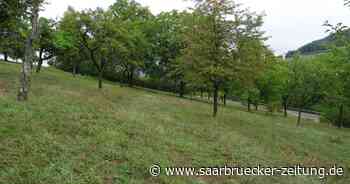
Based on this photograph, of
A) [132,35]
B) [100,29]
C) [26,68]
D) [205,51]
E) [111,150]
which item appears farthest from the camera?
[132,35]

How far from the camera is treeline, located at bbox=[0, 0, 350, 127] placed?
48.6 ft

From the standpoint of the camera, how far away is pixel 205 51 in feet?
48.9

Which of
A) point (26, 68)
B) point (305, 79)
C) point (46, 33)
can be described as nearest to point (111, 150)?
point (26, 68)

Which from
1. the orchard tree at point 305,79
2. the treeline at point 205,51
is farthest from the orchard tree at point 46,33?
the orchard tree at point 305,79

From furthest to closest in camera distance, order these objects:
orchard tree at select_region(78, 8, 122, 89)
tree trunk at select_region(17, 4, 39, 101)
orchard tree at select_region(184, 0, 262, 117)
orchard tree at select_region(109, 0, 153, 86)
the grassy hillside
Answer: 1. orchard tree at select_region(109, 0, 153, 86)
2. orchard tree at select_region(78, 8, 122, 89)
3. orchard tree at select_region(184, 0, 262, 117)
4. tree trunk at select_region(17, 4, 39, 101)
5. the grassy hillside

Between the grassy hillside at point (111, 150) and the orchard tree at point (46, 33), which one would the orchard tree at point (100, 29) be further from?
the grassy hillside at point (111, 150)

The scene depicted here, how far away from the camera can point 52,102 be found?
1127 cm

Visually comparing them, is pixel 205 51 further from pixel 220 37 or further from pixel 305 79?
pixel 305 79

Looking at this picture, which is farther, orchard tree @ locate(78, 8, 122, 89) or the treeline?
orchard tree @ locate(78, 8, 122, 89)

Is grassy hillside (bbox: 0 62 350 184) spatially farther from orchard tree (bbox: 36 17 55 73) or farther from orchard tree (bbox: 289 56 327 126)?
orchard tree (bbox: 36 17 55 73)

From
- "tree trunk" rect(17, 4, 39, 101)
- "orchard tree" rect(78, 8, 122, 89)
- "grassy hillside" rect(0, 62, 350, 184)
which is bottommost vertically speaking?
"grassy hillside" rect(0, 62, 350, 184)

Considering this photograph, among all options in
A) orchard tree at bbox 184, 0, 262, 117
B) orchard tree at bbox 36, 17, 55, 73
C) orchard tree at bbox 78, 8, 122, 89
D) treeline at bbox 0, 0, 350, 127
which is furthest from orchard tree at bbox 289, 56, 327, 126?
orchard tree at bbox 36, 17, 55, 73

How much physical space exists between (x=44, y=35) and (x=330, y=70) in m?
27.7

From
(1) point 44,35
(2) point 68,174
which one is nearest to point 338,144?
(2) point 68,174
